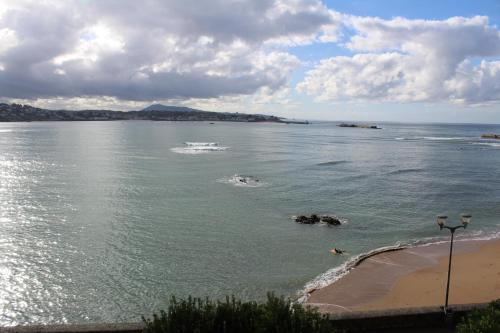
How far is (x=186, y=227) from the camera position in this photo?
27047 mm

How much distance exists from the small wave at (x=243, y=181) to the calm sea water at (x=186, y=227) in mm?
442

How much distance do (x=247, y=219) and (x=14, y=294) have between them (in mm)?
15754

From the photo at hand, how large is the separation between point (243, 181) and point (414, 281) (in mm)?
26209

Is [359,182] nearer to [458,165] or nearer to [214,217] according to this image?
[214,217]

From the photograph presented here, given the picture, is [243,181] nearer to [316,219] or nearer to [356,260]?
[316,219]

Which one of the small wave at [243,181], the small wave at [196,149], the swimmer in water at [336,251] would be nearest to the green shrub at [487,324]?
the swimmer in water at [336,251]

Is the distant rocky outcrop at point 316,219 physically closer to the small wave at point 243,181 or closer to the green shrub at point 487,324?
the small wave at point 243,181

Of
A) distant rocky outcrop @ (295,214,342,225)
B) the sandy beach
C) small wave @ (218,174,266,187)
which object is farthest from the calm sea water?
the sandy beach

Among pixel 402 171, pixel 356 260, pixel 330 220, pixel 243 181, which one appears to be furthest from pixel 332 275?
pixel 402 171

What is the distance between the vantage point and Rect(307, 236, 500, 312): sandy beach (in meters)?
17.2

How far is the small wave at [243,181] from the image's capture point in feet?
139

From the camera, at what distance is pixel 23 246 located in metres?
23.0

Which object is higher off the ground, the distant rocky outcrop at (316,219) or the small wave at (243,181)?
the small wave at (243,181)

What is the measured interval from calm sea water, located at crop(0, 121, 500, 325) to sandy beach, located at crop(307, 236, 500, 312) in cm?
174
